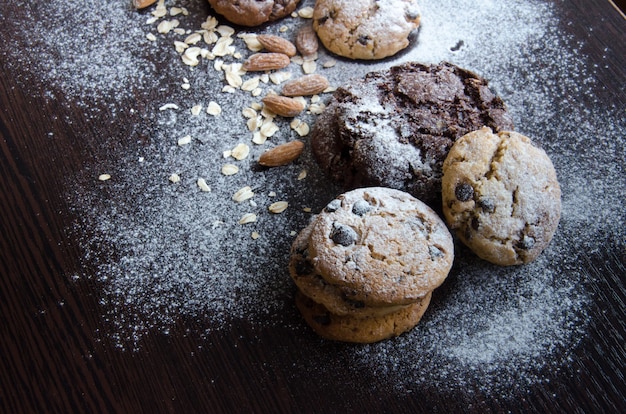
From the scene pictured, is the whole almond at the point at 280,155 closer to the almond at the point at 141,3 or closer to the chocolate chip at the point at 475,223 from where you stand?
the chocolate chip at the point at 475,223

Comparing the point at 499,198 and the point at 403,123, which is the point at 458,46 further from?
the point at 499,198

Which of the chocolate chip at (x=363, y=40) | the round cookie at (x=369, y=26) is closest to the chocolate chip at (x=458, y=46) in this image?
the round cookie at (x=369, y=26)

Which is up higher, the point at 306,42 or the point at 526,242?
the point at 526,242

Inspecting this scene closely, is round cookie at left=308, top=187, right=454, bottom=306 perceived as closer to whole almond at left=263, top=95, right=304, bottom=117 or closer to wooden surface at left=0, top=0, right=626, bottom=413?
wooden surface at left=0, top=0, right=626, bottom=413

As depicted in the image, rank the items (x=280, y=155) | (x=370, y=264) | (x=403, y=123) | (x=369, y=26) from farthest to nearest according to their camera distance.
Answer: (x=369, y=26), (x=280, y=155), (x=403, y=123), (x=370, y=264)

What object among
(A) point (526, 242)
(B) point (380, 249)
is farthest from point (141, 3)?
(A) point (526, 242)
